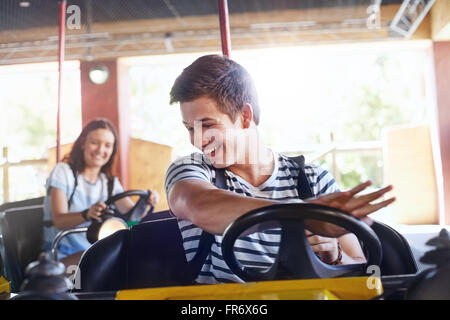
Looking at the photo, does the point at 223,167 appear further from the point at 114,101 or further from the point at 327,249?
the point at 114,101

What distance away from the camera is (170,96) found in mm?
612

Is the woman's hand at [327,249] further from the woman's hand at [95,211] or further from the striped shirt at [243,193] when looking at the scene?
the woman's hand at [95,211]

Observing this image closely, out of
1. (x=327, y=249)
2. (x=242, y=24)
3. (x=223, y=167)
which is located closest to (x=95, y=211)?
(x=223, y=167)

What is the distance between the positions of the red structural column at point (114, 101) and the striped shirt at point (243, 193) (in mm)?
2633

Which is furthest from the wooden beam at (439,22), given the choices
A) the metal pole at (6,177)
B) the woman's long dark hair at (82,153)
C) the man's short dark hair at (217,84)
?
the man's short dark hair at (217,84)

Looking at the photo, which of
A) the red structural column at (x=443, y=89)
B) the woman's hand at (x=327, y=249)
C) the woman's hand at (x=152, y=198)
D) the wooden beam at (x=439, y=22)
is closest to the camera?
the woman's hand at (x=327, y=249)

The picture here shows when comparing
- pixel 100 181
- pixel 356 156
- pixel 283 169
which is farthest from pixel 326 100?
pixel 283 169

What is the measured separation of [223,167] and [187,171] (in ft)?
0.24

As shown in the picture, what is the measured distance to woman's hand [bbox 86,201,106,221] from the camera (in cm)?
115

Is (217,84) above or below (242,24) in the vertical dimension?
below

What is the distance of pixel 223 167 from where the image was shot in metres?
0.65

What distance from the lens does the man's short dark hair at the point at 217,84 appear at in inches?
23.5

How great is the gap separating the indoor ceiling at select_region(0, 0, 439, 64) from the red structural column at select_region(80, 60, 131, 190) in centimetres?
12
